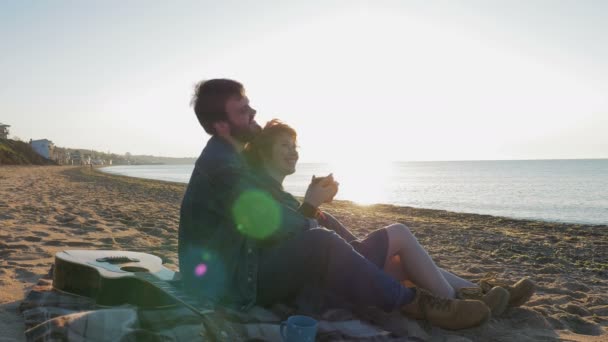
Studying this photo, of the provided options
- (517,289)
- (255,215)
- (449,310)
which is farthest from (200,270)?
(517,289)

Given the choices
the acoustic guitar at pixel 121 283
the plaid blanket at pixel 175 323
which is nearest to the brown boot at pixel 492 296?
the plaid blanket at pixel 175 323

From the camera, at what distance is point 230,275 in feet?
8.52

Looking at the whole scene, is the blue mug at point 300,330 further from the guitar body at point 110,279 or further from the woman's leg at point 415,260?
the woman's leg at point 415,260

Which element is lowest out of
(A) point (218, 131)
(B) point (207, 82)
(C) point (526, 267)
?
(C) point (526, 267)

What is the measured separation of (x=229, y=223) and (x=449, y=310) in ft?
5.01

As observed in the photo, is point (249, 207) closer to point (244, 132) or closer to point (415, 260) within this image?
point (244, 132)

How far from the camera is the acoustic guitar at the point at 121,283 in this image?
2551 mm

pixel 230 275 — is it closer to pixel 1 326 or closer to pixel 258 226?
pixel 258 226

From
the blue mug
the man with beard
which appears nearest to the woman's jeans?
the man with beard

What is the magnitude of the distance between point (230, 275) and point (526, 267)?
4781 mm

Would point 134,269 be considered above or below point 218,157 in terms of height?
below

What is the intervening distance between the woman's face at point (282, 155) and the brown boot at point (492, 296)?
1563 millimetres

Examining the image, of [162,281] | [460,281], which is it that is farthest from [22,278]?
[460,281]

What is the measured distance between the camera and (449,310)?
8.91ft
